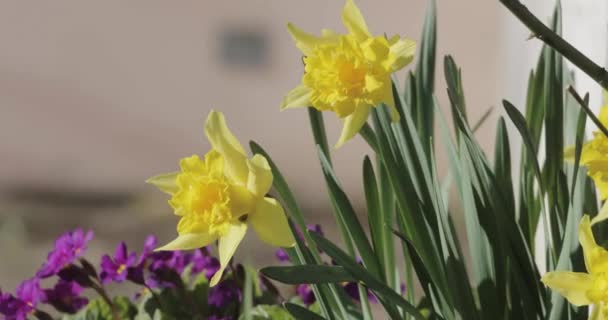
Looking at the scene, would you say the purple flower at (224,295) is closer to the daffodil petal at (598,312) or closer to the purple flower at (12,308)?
the purple flower at (12,308)

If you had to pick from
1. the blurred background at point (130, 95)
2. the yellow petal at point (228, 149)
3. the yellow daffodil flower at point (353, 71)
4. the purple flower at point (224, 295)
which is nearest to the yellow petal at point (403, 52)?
the yellow daffodil flower at point (353, 71)

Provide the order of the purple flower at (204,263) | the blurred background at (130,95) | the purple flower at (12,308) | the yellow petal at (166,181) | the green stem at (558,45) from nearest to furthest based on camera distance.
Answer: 1. the green stem at (558,45)
2. the yellow petal at (166,181)
3. the purple flower at (12,308)
4. the purple flower at (204,263)
5. the blurred background at (130,95)

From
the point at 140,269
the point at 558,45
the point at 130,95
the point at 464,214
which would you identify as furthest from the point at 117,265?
the point at 130,95

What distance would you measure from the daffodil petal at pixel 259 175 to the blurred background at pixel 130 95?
8.18 ft

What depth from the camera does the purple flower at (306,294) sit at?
986 mm

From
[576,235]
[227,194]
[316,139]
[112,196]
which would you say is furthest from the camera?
[112,196]

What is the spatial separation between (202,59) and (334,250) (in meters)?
2.57

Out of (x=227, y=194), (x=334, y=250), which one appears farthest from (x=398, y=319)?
(x=227, y=194)

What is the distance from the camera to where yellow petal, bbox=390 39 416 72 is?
541 millimetres

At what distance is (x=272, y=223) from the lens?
1.79 ft

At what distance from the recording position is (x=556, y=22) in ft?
2.63

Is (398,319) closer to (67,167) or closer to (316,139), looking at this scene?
(316,139)

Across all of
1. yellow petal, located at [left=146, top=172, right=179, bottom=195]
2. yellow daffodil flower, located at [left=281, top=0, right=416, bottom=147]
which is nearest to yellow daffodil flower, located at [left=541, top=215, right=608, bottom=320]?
yellow daffodil flower, located at [left=281, top=0, right=416, bottom=147]

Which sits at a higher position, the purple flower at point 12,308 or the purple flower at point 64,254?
the purple flower at point 64,254
